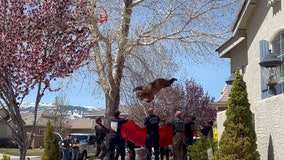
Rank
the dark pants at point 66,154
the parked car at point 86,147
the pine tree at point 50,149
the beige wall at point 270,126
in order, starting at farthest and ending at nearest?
the parked car at point 86,147
the dark pants at point 66,154
the pine tree at point 50,149
the beige wall at point 270,126

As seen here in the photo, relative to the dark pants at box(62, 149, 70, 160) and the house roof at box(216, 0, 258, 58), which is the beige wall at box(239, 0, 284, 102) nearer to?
the house roof at box(216, 0, 258, 58)

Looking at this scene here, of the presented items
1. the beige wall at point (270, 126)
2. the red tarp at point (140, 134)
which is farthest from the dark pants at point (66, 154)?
the beige wall at point (270, 126)

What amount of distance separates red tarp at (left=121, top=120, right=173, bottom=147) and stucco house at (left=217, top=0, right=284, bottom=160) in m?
3.10

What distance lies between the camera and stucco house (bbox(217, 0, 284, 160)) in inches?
314

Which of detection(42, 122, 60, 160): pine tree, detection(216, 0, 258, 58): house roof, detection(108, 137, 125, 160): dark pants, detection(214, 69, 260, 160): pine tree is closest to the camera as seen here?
detection(214, 69, 260, 160): pine tree

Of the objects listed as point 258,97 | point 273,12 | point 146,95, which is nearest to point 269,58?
point 273,12

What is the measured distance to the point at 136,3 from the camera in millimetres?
19250

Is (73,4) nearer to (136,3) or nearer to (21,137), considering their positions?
(21,137)

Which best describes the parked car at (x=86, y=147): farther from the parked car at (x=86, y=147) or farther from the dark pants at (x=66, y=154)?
the dark pants at (x=66, y=154)

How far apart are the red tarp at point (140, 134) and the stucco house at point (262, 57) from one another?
3104mm

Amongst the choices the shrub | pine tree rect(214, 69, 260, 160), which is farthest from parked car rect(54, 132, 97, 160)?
pine tree rect(214, 69, 260, 160)

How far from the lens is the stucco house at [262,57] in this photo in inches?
314

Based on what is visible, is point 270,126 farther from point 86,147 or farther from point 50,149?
point 86,147

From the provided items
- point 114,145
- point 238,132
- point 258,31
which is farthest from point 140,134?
point 238,132
